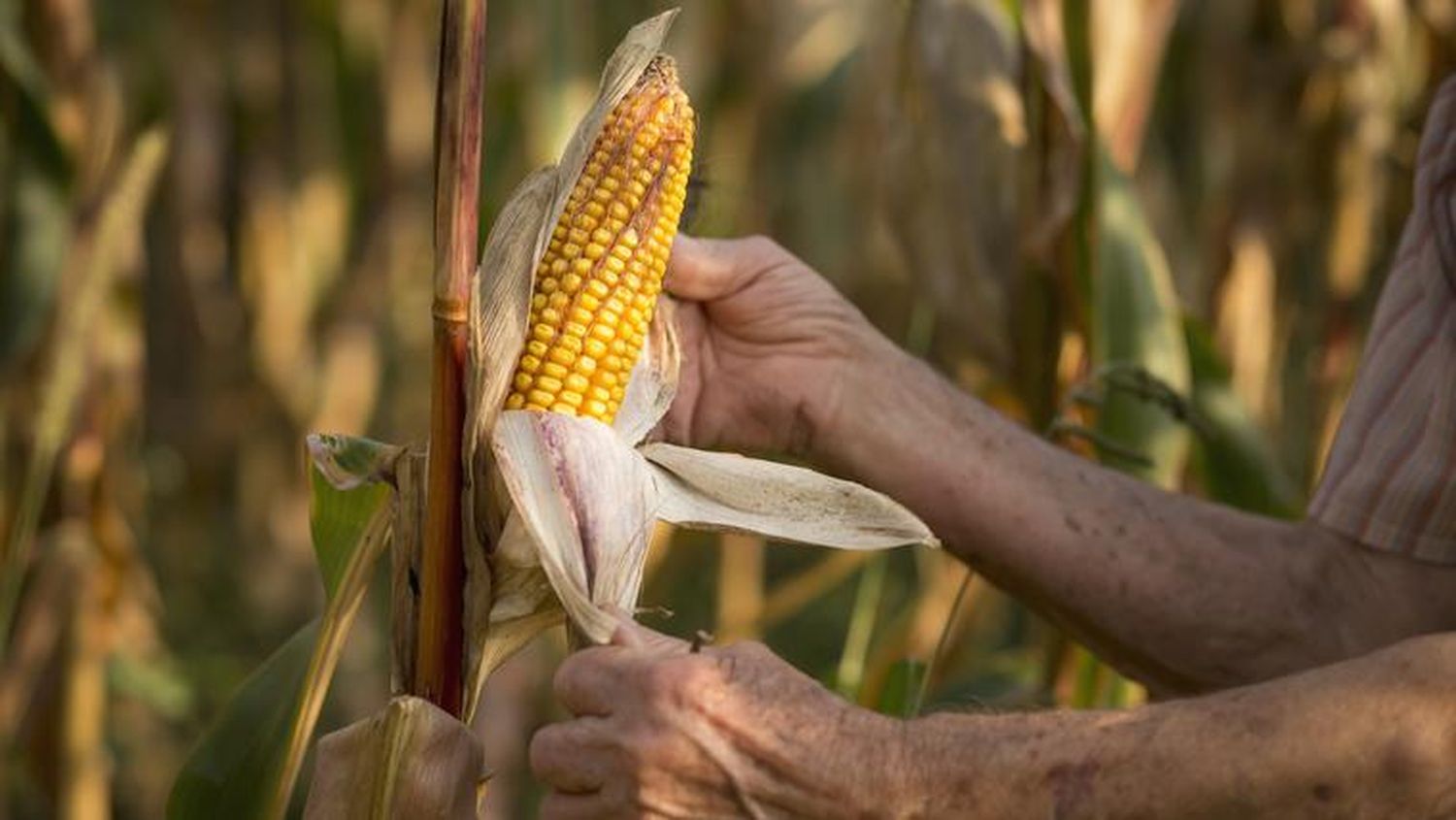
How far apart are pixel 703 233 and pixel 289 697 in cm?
43

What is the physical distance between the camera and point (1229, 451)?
203 cm

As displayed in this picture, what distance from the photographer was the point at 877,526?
1177 mm

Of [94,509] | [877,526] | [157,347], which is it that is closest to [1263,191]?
[94,509]

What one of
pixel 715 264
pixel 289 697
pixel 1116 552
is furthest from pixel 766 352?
pixel 289 697

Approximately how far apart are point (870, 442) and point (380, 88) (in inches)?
81.2

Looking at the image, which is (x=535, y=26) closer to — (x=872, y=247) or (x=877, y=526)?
(x=872, y=247)

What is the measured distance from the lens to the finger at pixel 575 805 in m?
1.07

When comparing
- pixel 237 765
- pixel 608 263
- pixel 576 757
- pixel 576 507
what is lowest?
pixel 237 765

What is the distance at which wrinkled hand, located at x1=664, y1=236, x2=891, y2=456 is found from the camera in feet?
4.93

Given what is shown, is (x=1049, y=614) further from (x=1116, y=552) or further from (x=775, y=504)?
(x=775, y=504)

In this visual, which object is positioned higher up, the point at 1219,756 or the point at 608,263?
the point at 608,263

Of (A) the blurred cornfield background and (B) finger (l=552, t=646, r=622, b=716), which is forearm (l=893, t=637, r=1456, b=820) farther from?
(A) the blurred cornfield background

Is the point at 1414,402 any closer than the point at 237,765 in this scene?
No

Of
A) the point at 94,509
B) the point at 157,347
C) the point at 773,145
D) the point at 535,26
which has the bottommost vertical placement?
the point at 157,347
